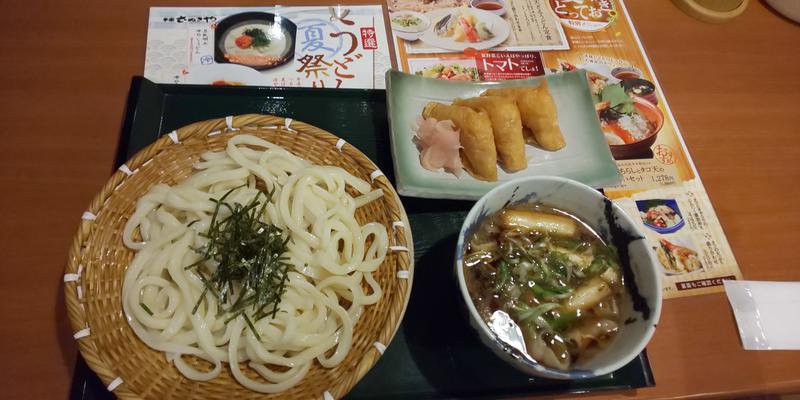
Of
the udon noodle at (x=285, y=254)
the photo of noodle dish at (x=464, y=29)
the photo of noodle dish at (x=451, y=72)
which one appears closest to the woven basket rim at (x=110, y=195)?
the udon noodle at (x=285, y=254)

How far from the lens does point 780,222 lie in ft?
6.32

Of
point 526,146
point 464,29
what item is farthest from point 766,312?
point 464,29

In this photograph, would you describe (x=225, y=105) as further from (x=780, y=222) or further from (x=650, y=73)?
(x=780, y=222)

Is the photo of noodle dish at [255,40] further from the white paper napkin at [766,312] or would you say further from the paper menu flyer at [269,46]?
the white paper napkin at [766,312]

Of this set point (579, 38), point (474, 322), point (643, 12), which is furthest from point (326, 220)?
point (643, 12)

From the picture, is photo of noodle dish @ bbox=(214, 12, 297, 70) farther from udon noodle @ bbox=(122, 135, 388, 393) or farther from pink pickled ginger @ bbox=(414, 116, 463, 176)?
pink pickled ginger @ bbox=(414, 116, 463, 176)

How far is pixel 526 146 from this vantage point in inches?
75.8

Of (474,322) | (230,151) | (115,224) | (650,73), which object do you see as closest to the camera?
(474,322)

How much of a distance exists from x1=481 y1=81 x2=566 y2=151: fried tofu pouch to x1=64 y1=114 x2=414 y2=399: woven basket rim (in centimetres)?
72

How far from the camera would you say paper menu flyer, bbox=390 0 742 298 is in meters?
1.79

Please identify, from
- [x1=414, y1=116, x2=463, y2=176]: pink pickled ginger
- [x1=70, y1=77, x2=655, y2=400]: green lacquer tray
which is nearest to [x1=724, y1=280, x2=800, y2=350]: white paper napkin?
[x1=70, y1=77, x2=655, y2=400]: green lacquer tray

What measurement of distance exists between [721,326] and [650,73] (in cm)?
122

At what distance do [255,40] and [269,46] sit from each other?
7 cm

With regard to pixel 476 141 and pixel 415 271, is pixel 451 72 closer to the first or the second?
pixel 476 141
